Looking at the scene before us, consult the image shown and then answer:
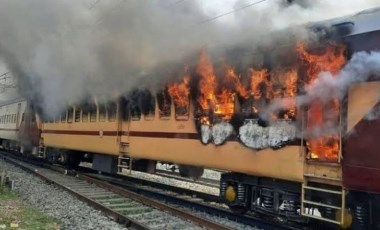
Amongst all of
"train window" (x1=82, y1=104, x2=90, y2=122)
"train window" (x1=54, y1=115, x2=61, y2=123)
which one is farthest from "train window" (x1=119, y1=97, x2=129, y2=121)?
"train window" (x1=54, y1=115, x2=61, y2=123)

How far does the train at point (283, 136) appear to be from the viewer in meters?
5.73

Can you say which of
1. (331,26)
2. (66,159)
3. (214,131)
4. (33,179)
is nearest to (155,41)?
(214,131)

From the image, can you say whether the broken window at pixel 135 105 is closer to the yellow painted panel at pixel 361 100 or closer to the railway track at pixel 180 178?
the railway track at pixel 180 178

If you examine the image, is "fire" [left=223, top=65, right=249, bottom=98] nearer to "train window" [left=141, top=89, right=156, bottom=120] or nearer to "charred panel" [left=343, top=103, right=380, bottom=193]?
"charred panel" [left=343, top=103, right=380, bottom=193]

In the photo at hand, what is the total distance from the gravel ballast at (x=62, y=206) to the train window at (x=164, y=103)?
251cm

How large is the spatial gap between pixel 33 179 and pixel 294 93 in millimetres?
9754

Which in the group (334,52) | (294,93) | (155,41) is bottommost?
(294,93)

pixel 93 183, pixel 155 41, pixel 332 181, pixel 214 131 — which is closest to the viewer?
pixel 332 181

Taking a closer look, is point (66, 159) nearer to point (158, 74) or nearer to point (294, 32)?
point (158, 74)

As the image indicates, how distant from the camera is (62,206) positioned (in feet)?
30.5

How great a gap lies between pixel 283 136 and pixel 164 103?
376 cm

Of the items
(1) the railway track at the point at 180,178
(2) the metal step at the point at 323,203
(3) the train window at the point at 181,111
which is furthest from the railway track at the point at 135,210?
(3) the train window at the point at 181,111

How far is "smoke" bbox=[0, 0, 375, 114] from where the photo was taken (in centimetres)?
727

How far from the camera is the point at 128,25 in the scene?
965 centimetres
